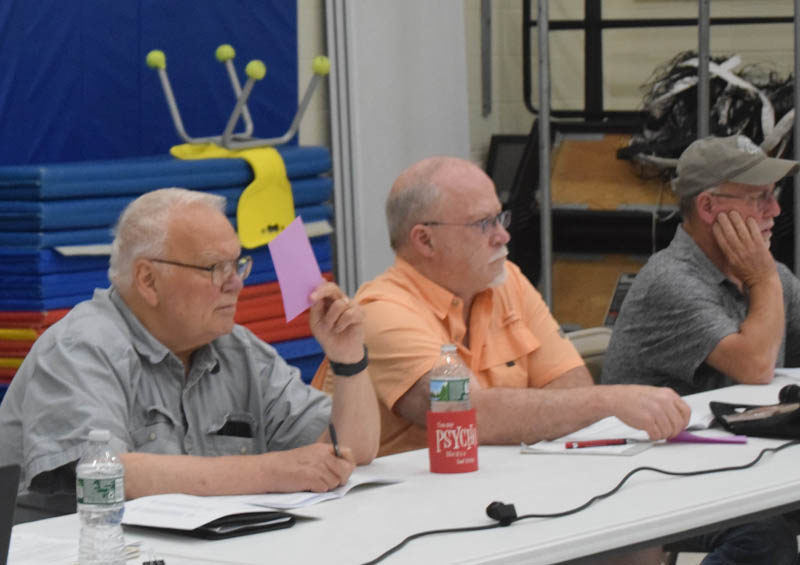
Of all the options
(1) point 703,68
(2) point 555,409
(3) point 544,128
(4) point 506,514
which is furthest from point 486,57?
(4) point 506,514

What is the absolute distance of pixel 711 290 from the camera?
3279 millimetres

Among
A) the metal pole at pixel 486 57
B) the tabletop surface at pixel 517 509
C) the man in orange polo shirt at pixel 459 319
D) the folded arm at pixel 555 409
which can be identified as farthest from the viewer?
the metal pole at pixel 486 57

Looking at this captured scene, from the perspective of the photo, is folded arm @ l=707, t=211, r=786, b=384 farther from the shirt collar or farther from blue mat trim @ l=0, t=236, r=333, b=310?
blue mat trim @ l=0, t=236, r=333, b=310

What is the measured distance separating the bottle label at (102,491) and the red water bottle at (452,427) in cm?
70

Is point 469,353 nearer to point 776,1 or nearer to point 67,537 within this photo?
point 67,537

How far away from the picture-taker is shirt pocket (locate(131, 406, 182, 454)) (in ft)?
7.90

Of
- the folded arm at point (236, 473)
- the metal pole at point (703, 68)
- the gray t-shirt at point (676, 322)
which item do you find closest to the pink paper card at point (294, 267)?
the folded arm at point (236, 473)

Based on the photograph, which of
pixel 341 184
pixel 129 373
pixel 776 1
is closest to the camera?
pixel 129 373

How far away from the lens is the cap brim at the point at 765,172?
3.27 m

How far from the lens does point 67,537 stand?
1.94 metres

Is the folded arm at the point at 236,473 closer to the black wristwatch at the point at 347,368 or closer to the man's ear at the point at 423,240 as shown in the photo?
the black wristwatch at the point at 347,368

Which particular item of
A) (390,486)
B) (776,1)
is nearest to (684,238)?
(390,486)

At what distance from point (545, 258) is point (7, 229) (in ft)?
7.08

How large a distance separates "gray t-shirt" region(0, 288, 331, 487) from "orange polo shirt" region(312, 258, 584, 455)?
16 centimetres
